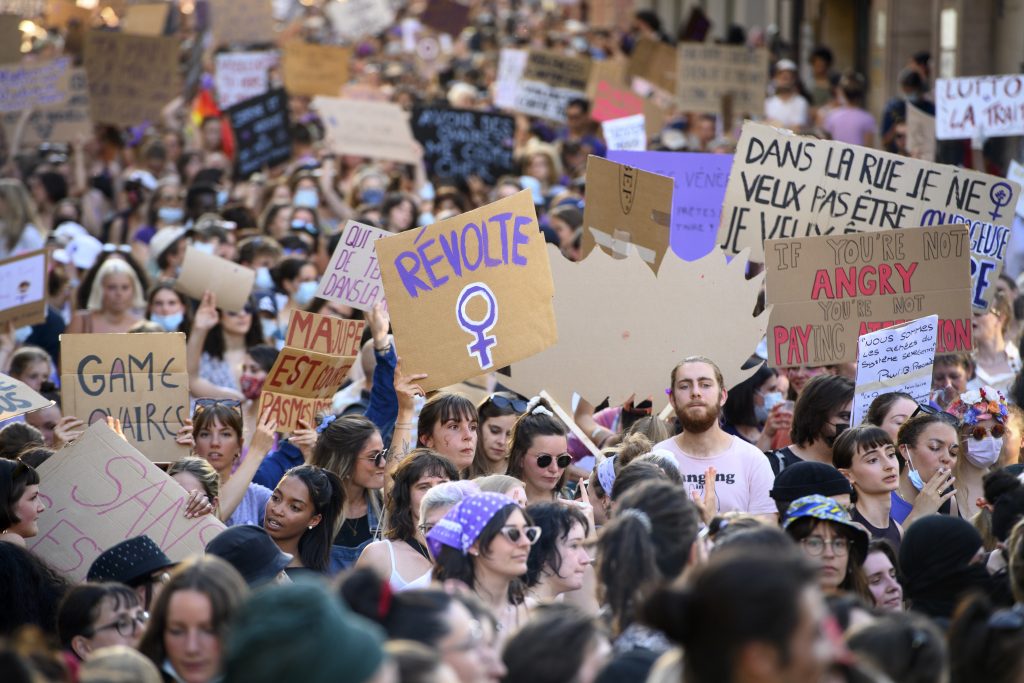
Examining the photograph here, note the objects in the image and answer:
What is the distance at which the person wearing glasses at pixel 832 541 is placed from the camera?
5363 mm

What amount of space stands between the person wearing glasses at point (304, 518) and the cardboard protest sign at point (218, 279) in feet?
11.4

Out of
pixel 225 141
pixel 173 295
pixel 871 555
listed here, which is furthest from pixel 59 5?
pixel 871 555

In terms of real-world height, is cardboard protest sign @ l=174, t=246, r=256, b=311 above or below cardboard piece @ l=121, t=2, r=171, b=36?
below

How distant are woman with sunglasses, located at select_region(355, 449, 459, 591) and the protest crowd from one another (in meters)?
0.01

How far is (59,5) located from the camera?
37281 millimetres

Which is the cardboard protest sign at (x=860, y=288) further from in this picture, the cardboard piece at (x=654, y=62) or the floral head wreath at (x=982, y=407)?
the cardboard piece at (x=654, y=62)

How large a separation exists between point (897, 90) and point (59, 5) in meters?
23.1

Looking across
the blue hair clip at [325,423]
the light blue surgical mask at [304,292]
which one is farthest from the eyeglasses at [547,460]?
the light blue surgical mask at [304,292]

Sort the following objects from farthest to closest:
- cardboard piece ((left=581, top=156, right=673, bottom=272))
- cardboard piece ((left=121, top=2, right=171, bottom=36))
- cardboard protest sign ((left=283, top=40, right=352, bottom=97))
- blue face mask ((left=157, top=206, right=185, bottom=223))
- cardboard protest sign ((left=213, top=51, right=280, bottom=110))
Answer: cardboard piece ((left=121, top=2, right=171, bottom=36)) < cardboard protest sign ((left=283, top=40, right=352, bottom=97)) < cardboard protest sign ((left=213, top=51, right=280, bottom=110)) < blue face mask ((left=157, top=206, right=185, bottom=223)) < cardboard piece ((left=581, top=156, right=673, bottom=272))

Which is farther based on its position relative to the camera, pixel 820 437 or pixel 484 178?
pixel 484 178

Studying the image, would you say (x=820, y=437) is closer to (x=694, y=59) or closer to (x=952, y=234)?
(x=952, y=234)

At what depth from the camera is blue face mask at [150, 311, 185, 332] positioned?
9914 mm

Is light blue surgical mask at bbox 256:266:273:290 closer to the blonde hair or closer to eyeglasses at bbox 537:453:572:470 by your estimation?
the blonde hair

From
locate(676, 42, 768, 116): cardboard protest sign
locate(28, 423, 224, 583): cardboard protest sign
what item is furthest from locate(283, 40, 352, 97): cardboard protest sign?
locate(28, 423, 224, 583): cardboard protest sign
